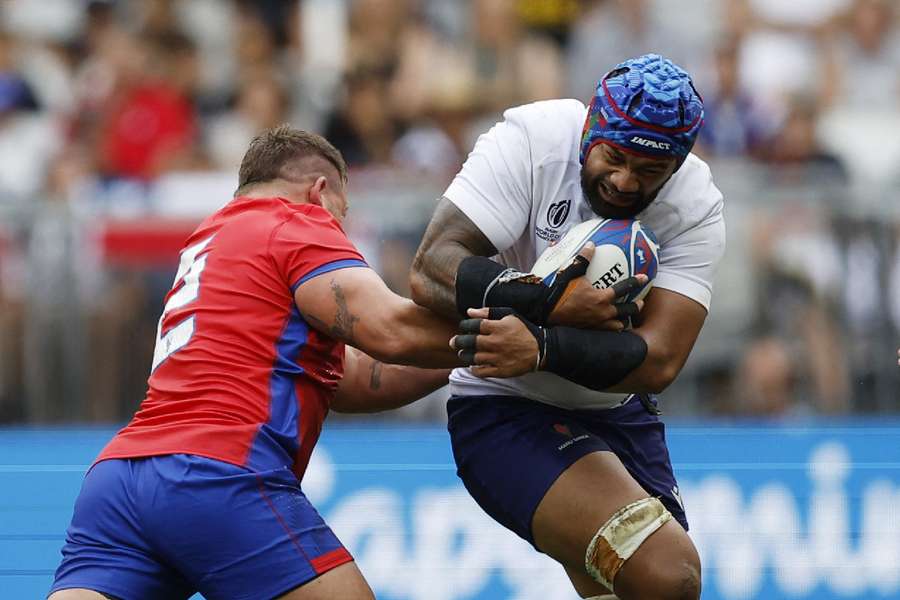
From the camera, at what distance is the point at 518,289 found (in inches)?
161

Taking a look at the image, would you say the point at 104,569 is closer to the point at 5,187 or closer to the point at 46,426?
the point at 46,426

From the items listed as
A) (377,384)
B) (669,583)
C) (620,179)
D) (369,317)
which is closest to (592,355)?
(620,179)

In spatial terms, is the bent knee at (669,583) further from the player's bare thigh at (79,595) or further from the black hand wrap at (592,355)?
the player's bare thigh at (79,595)

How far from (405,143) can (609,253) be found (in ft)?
16.2

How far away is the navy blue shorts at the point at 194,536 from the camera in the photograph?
405 centimetres

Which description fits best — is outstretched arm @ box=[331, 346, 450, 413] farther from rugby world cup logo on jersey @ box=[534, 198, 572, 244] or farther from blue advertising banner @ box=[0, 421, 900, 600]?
blue advertising banner @ box=[0, 421, 900, 600]

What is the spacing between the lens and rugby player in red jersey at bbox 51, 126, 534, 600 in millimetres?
4062

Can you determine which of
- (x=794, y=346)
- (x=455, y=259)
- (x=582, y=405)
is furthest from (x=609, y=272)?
(x=794, y=346)

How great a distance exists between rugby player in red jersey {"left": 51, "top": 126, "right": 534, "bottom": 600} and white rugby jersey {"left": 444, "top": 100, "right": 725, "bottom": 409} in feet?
1.23

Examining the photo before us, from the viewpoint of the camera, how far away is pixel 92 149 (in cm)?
939

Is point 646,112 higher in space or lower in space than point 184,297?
higher

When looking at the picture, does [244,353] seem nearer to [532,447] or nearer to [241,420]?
[241,420]

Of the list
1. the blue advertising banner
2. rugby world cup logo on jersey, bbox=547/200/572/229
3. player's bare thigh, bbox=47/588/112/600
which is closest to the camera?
player's bare thigh, bbox=47/588/112/600

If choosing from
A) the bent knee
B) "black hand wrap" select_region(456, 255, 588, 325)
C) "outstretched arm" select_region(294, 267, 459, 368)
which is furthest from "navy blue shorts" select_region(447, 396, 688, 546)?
"black hand wrap" select_region(456, 255, 588, 325)
